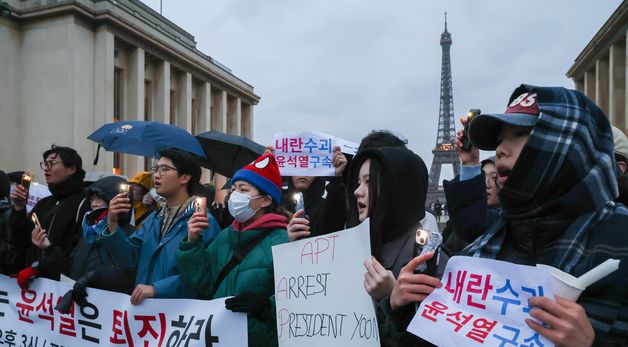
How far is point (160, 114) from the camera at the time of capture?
36.8m

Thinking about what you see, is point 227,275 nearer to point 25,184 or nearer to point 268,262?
point 268,262

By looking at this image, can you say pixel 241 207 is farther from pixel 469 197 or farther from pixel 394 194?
pixel 469 197

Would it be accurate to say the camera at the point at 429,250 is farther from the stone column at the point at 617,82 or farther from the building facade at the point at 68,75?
the stone column at the point at 617,82

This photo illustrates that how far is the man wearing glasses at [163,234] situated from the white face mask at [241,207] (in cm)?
37

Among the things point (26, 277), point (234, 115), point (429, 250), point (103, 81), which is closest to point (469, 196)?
point (429, 250)

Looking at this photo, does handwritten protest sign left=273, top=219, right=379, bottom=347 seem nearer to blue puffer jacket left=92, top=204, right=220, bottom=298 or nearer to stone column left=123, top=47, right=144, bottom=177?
blue puffer jacket left=92, top=204, right=220, bottom=298

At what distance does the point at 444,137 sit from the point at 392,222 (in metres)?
63.0

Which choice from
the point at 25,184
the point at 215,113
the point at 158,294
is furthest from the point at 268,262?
the point at 215,113

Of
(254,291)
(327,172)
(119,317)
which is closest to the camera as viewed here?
(254,291)

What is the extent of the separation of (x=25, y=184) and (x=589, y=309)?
488 centimetres

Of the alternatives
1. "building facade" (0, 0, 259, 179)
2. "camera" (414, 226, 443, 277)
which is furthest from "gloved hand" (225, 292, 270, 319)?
"building facade" (0, 0, 259, 179)

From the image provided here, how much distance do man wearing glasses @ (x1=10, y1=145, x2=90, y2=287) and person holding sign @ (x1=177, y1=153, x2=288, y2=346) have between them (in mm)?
1853

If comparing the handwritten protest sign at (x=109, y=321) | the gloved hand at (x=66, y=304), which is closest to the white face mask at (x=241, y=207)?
the handwritten protest sign at (x=109, y=321)

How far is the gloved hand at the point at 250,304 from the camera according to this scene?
9.40 feet
